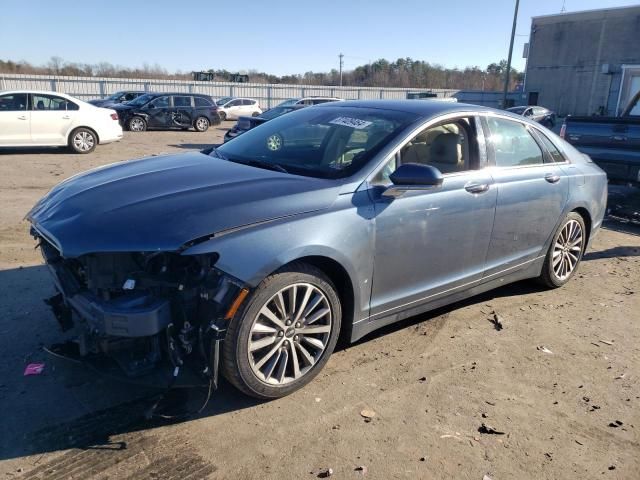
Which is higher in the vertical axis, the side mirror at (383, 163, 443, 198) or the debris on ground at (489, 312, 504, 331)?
the side mirror at (383, 163, 443, 198)

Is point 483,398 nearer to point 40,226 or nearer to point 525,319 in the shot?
point 525,319

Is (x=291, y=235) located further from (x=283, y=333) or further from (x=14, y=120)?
(x=14, y=120)

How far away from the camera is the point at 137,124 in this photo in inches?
882

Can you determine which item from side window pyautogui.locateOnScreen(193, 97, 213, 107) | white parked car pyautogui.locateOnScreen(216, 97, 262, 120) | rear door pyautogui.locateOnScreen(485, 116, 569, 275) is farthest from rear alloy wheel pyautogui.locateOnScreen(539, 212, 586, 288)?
white parked car pyautogui.locateOnScreen(216, 97, 262, 120)

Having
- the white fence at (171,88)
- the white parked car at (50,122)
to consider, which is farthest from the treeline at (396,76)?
the white parked car at (50,122)

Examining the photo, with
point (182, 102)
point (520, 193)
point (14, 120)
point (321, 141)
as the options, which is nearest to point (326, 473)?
point (321, 141)

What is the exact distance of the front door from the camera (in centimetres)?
351

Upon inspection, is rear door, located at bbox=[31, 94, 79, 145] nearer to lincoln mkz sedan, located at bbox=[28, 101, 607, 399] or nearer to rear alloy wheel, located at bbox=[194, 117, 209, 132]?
rear alloy wheel, located at bbox=[194, 117, 209, 132]

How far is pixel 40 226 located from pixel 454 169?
2.83 meters

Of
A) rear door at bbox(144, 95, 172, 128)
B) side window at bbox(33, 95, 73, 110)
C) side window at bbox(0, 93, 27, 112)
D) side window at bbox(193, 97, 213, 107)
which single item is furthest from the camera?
side window at bbox(193, 97, 213, 107)

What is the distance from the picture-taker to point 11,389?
321 cm

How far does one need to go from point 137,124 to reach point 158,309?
21.5 m

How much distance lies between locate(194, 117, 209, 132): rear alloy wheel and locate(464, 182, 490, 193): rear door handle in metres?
21.3

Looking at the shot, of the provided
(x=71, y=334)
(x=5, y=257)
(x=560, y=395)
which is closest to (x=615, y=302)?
(x=560, y=395)
